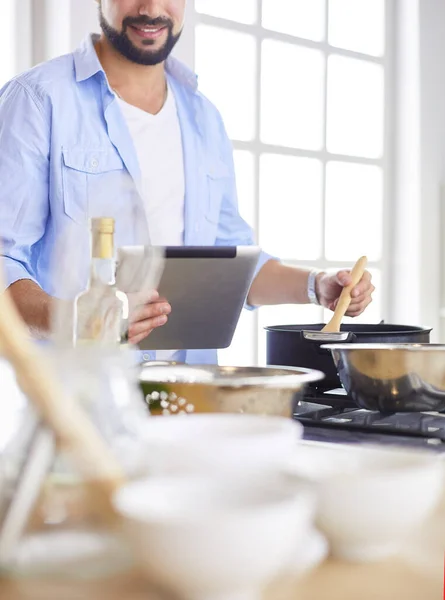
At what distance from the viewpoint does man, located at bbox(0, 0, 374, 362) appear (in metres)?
1.80

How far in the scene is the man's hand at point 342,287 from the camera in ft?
5.67

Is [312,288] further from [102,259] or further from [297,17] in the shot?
[297,17]

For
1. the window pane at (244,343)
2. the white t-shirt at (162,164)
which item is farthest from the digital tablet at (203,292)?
the window pane at (244,343)

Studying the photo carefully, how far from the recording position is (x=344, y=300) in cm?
153

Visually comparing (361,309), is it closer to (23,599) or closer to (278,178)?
(23,599)

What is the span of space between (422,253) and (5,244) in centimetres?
242

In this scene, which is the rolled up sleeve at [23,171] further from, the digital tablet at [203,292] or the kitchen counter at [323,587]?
the kitchen counter at [323,587]

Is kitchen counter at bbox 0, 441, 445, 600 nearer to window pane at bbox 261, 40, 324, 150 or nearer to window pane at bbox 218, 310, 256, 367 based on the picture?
window pane at bbox 218, 310, 256, 367

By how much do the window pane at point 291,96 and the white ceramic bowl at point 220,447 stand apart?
9.17 ft

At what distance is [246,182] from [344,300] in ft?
5.58

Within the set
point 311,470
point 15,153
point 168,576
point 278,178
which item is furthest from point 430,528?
point 278,178

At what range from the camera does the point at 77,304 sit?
583mm

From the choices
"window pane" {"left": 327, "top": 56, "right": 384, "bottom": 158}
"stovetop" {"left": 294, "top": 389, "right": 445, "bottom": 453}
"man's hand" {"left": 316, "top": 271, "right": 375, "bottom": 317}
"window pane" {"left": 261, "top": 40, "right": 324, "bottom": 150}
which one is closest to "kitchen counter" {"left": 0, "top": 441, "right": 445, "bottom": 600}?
"stovetop" {"left": 294, "top": 389, "right": 445, "bottom": 453}

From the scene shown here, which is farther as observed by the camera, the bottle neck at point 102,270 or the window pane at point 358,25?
the window pane at point 358,25
